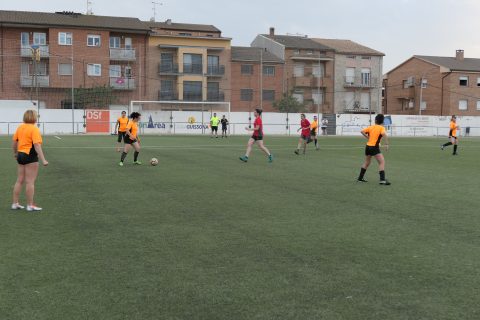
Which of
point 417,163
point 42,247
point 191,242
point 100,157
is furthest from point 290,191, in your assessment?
point 100,157

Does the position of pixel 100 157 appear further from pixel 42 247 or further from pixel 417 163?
pixel 42 247

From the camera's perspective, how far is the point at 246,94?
62250 millimetres

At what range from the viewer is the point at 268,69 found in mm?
63531

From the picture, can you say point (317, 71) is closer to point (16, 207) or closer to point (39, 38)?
point (39, 38)

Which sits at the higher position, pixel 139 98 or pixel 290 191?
pixel 139 98

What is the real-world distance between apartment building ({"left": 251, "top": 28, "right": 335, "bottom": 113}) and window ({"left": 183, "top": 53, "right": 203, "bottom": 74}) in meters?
10.9

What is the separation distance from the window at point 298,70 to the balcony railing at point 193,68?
1241cm

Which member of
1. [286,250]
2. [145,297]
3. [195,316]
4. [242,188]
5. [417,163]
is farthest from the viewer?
[417,163]

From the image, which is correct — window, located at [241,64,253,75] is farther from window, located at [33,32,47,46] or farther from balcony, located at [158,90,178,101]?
window, located at [33,32,47,46]

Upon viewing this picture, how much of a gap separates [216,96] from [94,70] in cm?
1392

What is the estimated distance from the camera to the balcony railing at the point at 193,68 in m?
59.6

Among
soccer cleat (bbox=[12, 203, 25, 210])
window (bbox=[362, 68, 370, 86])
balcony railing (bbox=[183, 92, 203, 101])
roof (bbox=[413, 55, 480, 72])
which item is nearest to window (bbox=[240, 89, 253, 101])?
balcony railing (bbox=[183, 92, 203, 101])

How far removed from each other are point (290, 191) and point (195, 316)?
7.14 meters

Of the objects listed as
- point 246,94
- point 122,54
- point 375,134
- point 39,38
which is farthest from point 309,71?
point 375,134
